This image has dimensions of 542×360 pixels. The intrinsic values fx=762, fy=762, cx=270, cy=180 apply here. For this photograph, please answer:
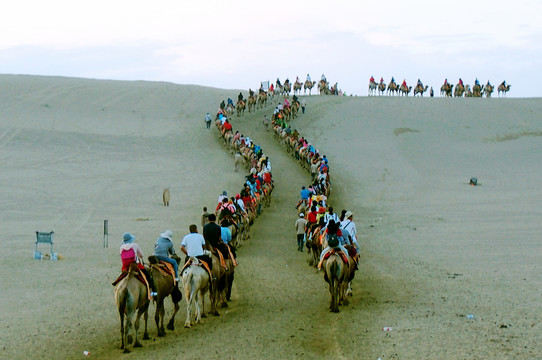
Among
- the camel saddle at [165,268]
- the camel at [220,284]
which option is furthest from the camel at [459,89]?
the camel saddle at [165,268]

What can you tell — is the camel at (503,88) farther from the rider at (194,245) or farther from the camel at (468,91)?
the rider at (194,245)

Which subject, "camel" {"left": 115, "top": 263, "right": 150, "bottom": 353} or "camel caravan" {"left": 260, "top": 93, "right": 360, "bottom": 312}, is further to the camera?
"camel caravan" {"left": 260, "top": 93, "right": 360, "bottom": 312}

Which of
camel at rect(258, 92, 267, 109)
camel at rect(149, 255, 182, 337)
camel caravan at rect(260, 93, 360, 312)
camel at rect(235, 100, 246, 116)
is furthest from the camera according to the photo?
camel at rect(258, 92, 267, 109)

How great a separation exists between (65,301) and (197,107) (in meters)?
45.9

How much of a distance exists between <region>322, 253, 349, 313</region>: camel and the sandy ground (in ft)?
0.92

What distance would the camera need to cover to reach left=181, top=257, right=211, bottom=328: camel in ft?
45.7

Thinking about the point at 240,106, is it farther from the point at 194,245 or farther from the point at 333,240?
the point at 194,245

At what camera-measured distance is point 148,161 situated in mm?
43969

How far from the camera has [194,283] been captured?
1395cm

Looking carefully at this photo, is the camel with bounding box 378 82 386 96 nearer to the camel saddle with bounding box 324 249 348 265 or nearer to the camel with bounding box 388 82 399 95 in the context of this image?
the camel with bounding box 388 82 399 95

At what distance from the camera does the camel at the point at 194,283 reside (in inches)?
548

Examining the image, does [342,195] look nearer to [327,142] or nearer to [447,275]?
[327,142]

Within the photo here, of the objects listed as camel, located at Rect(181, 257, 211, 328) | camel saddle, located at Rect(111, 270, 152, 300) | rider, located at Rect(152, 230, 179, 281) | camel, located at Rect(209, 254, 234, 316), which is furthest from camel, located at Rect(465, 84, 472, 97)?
camel saddle, located at Rect(111, 270, 152, 300)

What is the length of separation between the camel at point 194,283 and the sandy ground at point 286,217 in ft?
1.57
